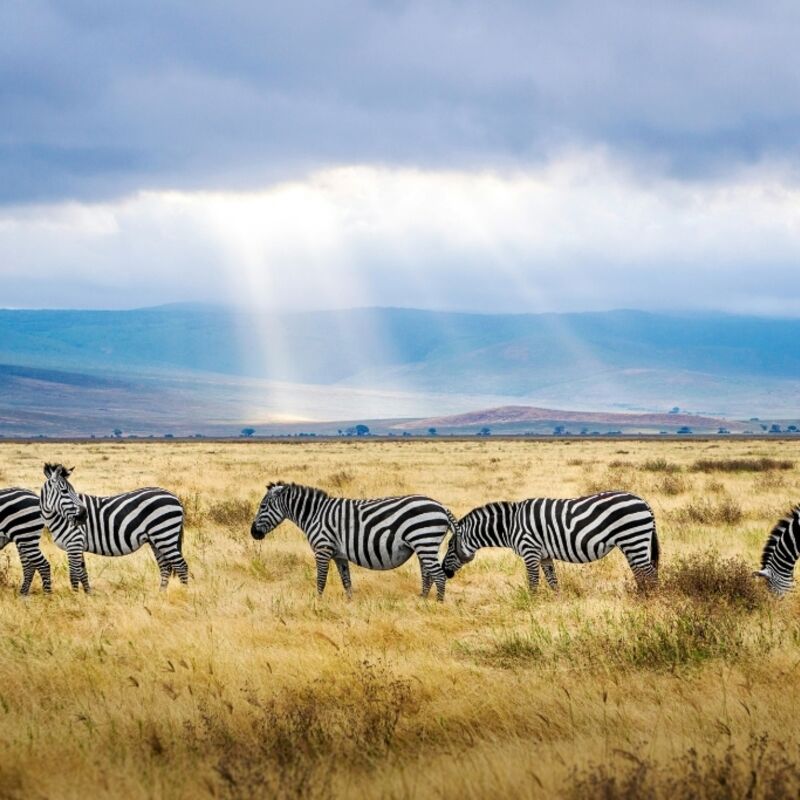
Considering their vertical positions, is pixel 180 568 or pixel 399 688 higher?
pixel 399 688

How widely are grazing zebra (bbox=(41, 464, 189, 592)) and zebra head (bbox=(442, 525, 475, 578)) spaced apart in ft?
12.4

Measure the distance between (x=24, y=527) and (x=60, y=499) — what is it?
1.03m

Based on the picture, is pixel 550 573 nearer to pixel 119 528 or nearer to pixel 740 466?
pixel 119 528

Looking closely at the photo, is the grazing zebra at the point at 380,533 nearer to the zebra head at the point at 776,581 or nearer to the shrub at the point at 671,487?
the zebra head at the point at 776,581

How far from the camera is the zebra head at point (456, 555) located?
1393 centimetres

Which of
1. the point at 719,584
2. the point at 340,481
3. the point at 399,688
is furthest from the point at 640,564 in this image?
the point at 340,481

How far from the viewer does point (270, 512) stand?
47.1 ft

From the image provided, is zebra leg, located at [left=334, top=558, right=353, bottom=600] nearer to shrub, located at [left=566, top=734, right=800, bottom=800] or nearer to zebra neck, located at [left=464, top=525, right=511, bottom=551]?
zebra neck, located at [left=464, top=525, right=511, bottom=551]

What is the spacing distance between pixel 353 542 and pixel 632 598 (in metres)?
3.68

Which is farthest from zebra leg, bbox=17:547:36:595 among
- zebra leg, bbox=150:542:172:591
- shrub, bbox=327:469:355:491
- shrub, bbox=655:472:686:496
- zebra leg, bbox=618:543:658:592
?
shrub, bbox=655:472:686:496

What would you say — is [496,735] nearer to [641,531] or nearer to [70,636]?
[70,636]

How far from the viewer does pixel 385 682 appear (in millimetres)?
8414

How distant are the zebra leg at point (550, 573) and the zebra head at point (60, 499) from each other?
634 cm

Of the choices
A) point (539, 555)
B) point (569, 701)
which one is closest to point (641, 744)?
point (569, 701)
